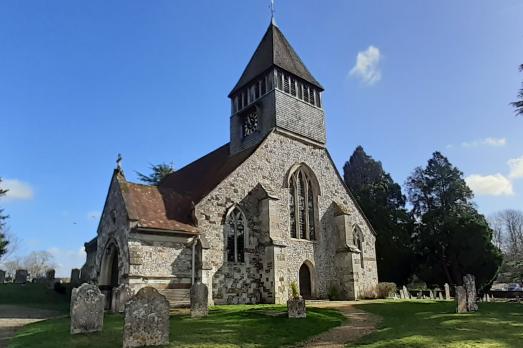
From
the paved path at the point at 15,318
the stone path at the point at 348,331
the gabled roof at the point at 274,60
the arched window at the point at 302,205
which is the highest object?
the gabled roof at the point at 274,60

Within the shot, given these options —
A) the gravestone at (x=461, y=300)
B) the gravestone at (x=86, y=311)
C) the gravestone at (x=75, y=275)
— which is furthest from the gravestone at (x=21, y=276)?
the gravestone at (x=461, y=300)

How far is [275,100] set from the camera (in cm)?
2330

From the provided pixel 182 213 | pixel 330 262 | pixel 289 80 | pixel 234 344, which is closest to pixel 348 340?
pixel 234 344

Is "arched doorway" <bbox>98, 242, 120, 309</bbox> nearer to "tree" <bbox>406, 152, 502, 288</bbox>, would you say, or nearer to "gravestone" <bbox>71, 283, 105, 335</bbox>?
"gravestone" <bbox>71, 283, 105, 335</bbox>

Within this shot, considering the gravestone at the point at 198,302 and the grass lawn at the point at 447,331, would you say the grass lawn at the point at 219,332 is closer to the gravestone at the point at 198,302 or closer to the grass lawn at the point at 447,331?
the gravestone at the point at 198,302

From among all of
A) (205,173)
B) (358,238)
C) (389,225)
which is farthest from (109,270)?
(389,225)

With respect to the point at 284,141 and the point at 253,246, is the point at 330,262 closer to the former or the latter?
the point at 253,246

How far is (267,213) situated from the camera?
66.5 ft

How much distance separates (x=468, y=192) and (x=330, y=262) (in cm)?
2090

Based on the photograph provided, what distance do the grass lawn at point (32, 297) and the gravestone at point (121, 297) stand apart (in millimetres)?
7889

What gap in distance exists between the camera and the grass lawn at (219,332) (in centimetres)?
934

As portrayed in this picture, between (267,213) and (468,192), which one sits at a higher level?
(468,192)

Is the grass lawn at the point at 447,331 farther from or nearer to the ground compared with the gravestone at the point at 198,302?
nearer to the ground

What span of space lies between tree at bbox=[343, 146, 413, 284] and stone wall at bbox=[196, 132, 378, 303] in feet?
30.5
